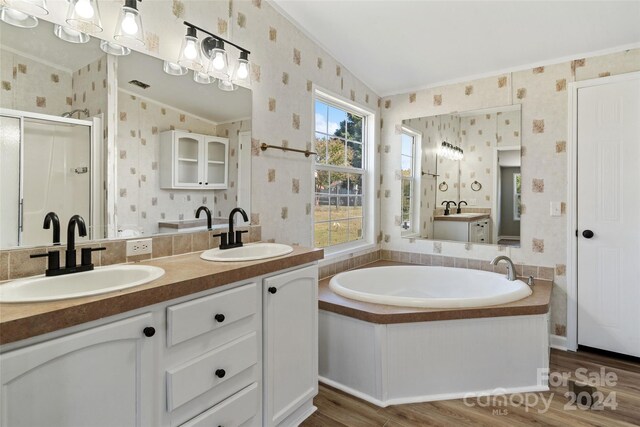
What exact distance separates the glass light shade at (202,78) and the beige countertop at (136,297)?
100 cm

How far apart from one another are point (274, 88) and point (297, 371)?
181 cm

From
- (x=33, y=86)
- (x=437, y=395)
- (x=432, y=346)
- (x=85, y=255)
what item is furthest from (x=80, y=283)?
(x=437, y=395)

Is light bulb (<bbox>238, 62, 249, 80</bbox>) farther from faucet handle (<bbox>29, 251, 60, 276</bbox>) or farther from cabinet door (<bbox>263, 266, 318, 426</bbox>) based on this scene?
faucet handle (<bbox>29, 251, 60, 276</bbox>)

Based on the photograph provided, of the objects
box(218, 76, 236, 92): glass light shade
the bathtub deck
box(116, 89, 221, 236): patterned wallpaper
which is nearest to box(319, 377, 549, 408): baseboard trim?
the bathtub deck

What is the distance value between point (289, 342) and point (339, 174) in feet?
5.97

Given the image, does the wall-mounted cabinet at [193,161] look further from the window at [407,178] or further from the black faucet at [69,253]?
the window at [407,178]

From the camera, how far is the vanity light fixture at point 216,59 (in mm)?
1837

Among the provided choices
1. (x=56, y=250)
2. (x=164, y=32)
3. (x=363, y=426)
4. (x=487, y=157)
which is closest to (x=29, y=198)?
(x=56, y=250)

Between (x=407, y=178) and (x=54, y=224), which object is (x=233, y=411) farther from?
(x=407, y=178)

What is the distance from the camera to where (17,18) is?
4.28 ft

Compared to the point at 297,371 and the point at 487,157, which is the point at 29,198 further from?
the point at 487,157

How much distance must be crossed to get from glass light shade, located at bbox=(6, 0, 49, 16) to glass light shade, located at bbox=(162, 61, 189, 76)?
1.70ft

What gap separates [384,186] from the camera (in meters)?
3.71

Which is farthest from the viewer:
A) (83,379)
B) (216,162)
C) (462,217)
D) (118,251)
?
(462,217)
